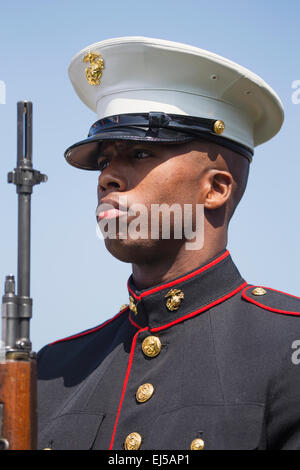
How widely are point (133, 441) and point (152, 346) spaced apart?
2.13 ft

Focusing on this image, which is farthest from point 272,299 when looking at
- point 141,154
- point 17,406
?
point 17,406

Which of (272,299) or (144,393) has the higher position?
(272,299)

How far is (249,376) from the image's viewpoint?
13.7 feet

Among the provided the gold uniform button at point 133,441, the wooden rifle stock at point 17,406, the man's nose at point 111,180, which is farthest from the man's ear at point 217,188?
the wooden rifle stock at point 17,406

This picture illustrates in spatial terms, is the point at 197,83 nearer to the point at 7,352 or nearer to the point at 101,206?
the point at 101,206

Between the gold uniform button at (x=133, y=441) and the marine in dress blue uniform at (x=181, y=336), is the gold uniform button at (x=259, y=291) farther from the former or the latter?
the gold uniform button at (x=133, y=441)

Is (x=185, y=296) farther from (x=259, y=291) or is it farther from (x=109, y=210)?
(x=109, y=210)

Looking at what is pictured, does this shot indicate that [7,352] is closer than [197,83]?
Yes

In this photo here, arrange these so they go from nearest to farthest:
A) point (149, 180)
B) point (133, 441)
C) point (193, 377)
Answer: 1. point (133, 441)
2. point (193, 377)
3. point (149, 180)

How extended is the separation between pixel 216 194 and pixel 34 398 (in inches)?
69.3

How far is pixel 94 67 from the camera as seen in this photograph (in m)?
4.99

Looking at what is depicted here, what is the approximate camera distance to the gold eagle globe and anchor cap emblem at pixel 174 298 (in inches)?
183

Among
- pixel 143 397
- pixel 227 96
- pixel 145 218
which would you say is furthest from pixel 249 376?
pixel 227 96

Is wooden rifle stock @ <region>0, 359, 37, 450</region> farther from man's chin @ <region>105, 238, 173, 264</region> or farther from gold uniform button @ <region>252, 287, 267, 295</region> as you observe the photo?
gold uniform button @ <region>252, 287, 267, 295</region>
